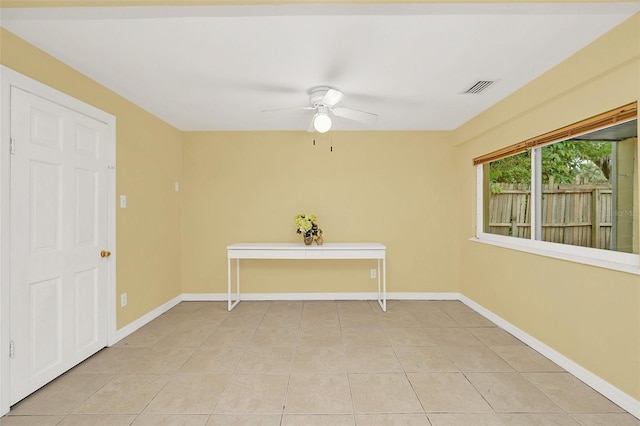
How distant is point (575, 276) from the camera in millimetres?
2332

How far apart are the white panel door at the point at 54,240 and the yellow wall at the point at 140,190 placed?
0.22 meters

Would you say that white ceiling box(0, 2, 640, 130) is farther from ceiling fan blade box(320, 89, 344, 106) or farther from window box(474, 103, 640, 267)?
window box(474, 103, 640, 267)

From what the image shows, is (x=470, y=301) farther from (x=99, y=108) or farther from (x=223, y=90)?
(x=99, y=108)

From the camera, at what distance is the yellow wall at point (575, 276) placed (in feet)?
6.26

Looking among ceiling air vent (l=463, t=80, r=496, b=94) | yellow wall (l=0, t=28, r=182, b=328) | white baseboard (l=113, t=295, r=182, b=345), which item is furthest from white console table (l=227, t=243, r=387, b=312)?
ceiling air vent (l=463, t=80, r=496, b=94)

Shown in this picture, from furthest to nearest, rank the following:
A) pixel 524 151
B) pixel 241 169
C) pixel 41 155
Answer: pixel 241 169 → pixel 524 151 → pixel 41 155

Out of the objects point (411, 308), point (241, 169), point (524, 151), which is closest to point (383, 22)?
point (524, 151)

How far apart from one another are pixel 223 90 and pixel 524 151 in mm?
2954

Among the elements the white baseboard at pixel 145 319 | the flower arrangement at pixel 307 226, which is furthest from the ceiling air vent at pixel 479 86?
the white baseboard at pixel 145 319

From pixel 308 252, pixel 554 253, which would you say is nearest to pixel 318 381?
pixel 308 252

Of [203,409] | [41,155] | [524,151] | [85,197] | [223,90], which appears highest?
[223,90]

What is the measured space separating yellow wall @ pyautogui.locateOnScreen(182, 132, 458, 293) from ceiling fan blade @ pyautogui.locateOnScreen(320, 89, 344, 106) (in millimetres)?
1511

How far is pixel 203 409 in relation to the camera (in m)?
1.95

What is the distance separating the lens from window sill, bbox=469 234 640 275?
1949 millimetres
